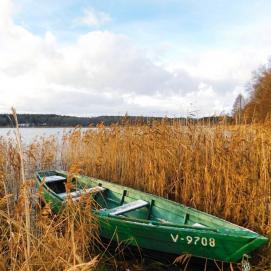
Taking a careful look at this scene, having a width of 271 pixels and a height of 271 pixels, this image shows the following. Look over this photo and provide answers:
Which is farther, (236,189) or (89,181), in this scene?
(89,181)

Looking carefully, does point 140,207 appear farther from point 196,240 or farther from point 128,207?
point 196,240

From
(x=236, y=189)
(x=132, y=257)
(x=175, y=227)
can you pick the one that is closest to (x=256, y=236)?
(x=175, y=227)

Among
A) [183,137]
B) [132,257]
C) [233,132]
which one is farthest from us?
[183,137]

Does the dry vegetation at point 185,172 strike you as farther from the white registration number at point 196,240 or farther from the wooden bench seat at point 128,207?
the white registration number at point 196,240

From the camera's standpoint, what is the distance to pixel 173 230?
3695 millimetres

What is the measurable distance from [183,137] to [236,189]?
1.46 metres

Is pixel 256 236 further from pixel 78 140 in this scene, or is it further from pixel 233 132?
pixel 78 140

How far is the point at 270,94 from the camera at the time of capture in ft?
70.7

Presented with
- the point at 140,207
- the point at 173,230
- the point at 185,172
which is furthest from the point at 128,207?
the point at 173,230

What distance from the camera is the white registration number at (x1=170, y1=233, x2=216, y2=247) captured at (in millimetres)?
3506

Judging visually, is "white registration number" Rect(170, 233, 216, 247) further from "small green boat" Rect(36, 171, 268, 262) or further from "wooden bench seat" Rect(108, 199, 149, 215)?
"wooden bench seat" Rect(108, 199, 149, 215)

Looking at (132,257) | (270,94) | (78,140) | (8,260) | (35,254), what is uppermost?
(270,94)

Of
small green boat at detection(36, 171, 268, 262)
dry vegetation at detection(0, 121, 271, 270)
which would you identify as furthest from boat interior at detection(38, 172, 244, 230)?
dry vegetation at detection(0, 121, 271, 270)

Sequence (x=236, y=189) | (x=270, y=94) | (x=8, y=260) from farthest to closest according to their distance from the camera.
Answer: (x=270, y=94) → (x=236, y=189) → (x=8, y=260)
